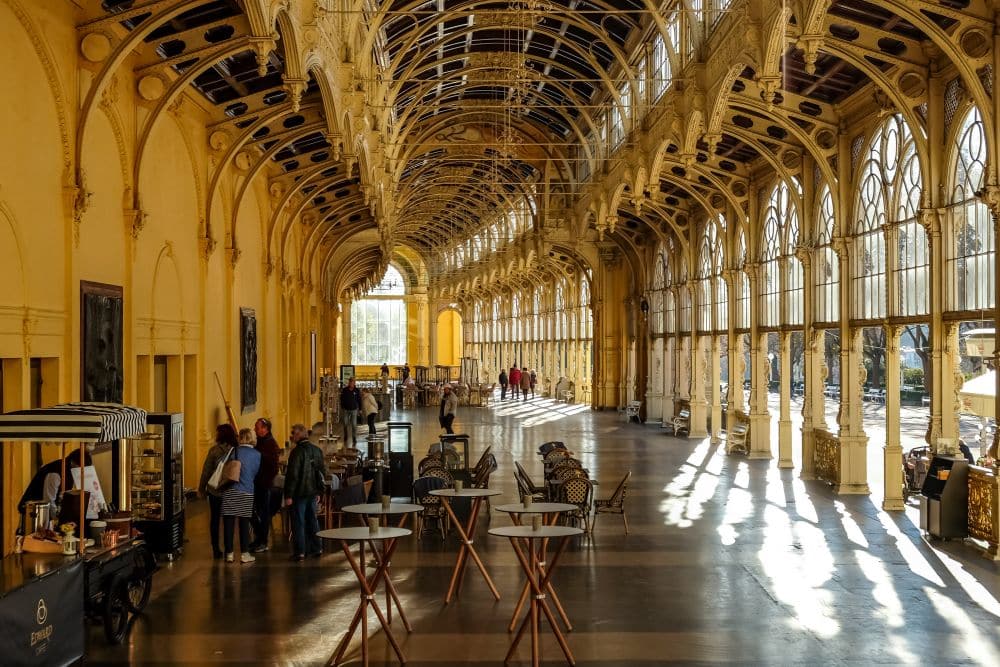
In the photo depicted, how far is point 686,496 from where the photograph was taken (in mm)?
17500

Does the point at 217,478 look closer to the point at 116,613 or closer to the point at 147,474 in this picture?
the point at 147,474

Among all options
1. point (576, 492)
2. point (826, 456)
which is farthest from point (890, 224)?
point (576, 492)

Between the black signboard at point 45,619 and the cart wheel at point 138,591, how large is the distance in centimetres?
107

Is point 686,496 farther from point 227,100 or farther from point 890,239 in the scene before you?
point 227,100

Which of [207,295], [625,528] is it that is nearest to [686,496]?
[625,528]

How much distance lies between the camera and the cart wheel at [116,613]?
8383mm

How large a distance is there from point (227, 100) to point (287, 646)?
1074 cm

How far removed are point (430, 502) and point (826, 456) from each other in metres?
9.02

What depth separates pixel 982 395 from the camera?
13484 mm

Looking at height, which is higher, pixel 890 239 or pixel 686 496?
pixel 890 239

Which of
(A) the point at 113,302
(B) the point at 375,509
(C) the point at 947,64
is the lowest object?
(B) the point at 375,509

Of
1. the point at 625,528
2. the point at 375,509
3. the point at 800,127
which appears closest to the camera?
the point at 375,509

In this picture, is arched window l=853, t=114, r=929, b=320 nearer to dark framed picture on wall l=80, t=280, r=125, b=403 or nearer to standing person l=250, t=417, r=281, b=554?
→ standing person l=250, t=417, r=281, b=554

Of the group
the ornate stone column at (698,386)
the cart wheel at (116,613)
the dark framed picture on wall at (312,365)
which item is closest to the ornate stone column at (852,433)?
the ornate stone column at (698,386)
